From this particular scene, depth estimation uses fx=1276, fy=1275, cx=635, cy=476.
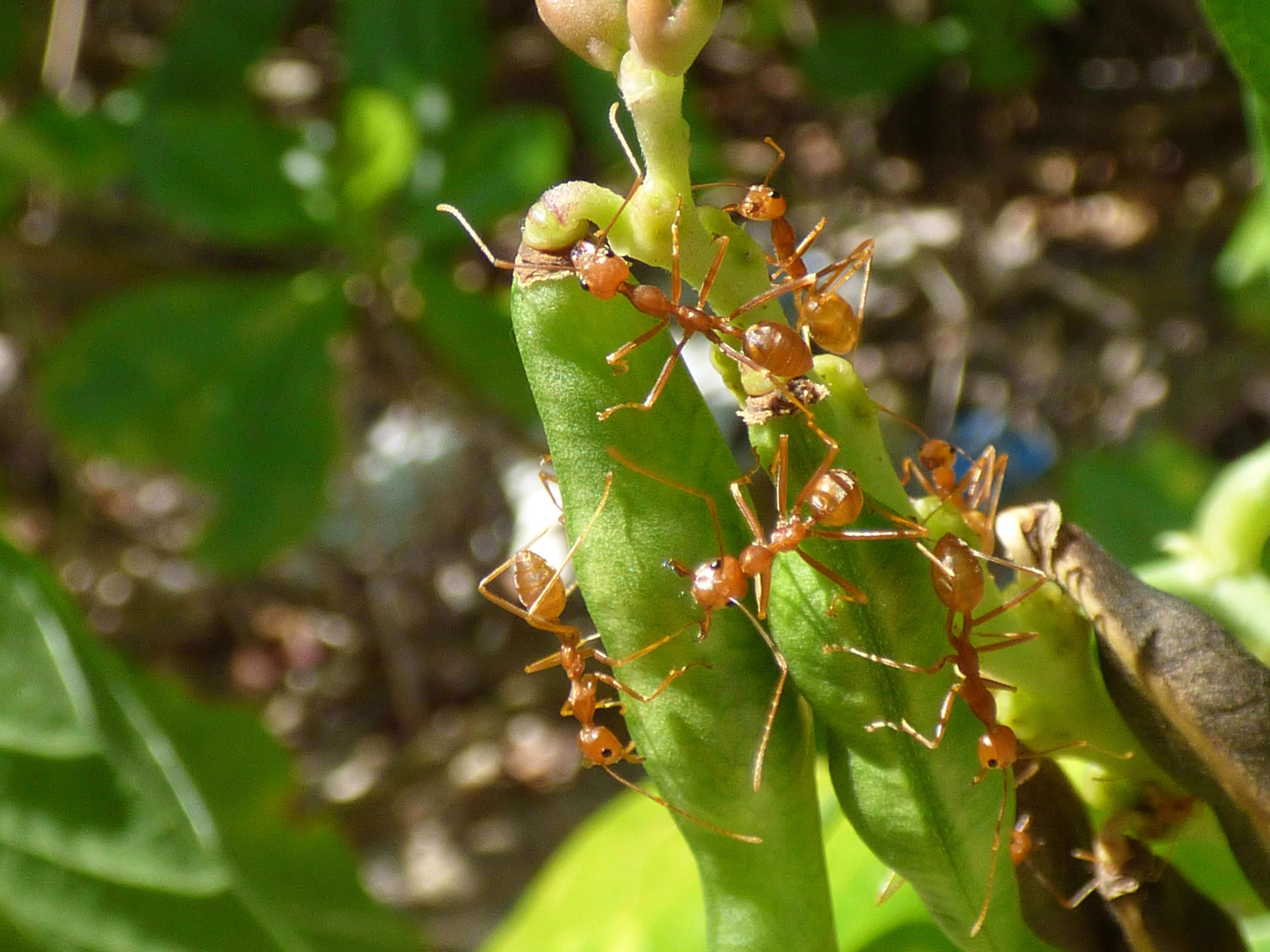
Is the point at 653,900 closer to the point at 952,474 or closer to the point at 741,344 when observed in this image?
the point at 952,474

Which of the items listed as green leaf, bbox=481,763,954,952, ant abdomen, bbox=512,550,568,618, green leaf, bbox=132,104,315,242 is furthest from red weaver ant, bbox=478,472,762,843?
green leaf, bbox=132,104,315,242

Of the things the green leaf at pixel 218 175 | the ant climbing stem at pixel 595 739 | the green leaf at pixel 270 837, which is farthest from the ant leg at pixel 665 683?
the green leaf at pixel 218 175

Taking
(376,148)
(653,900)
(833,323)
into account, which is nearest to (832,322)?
(833,323)

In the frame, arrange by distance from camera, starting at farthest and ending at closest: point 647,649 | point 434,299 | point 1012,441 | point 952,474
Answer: point 1012,441
point 434,299
point 952,474
point 647,649

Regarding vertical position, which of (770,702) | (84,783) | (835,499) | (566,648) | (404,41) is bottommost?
(84,783)

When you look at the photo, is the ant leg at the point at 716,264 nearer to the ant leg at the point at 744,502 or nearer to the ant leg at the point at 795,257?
the ant leg at the point at 744,502

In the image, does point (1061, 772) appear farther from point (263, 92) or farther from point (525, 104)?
point (263, 92)
